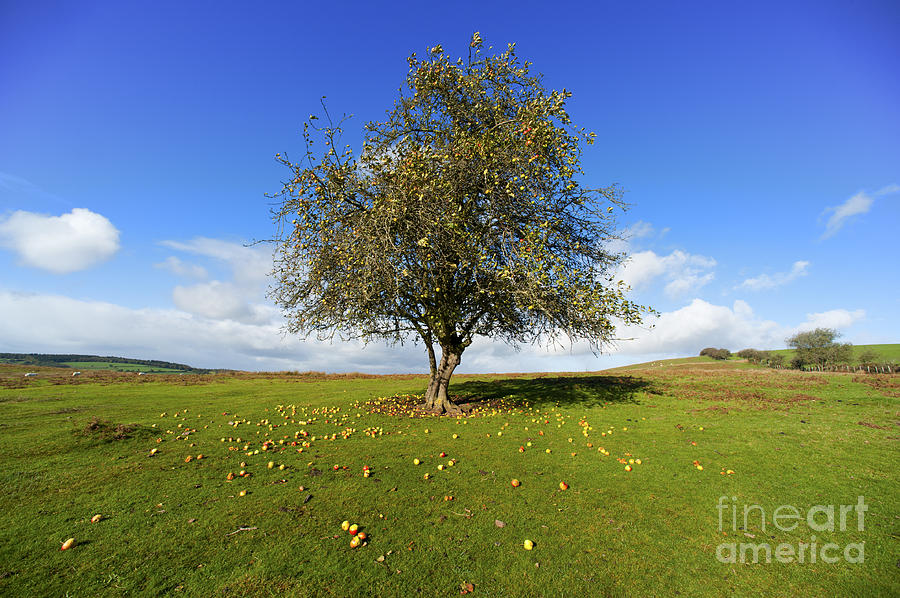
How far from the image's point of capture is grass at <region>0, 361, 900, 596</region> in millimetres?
5266

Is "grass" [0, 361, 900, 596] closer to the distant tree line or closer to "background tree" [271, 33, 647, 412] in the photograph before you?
"background tree" [271, 33, 647, 412]

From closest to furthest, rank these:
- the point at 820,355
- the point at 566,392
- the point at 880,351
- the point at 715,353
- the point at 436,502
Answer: the point at 436,502
the point at 566,392
the point at 820,355
the point at 880,351
the point at 715,353

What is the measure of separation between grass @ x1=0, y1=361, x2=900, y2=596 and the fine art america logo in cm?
11

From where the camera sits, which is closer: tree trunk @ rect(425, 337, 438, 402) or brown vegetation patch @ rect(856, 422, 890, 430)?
brown vegetation patch @ rect(856, 422, 890, 430)

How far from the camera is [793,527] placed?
676 cm

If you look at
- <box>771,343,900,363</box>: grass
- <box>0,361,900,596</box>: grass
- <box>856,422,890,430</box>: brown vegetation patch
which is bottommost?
<box>0,361,900,596</box>: grass

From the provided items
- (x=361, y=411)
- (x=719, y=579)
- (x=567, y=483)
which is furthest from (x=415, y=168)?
(x=719, y=579)

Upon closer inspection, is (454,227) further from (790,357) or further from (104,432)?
(790,357)

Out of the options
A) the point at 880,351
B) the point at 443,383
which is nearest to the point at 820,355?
the point at 880,351

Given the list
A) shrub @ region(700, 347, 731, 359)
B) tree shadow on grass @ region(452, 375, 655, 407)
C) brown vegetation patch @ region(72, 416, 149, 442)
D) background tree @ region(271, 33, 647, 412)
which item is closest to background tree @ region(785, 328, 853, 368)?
shrub @ region(700, 347, 731, 359)

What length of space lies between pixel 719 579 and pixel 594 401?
14.8 m

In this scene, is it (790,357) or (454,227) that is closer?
(454,227)

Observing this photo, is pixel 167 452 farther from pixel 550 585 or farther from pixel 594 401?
pixel 594 401

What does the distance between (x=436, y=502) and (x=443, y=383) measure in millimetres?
11020
